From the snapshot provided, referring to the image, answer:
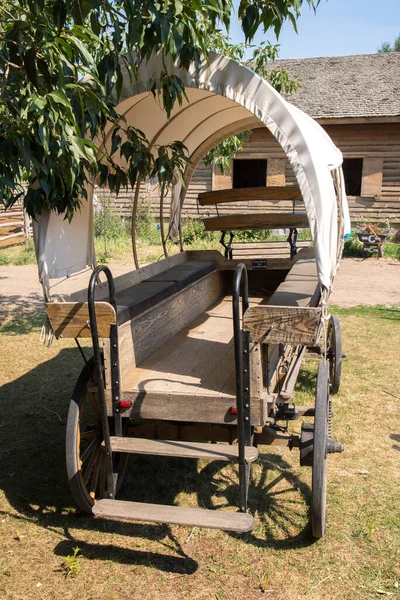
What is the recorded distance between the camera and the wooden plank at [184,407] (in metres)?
3.21

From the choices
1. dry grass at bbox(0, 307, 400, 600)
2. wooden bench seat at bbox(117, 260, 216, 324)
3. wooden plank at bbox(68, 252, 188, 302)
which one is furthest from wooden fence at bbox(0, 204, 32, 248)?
dry grass at bbox(0, 307, 400, 600)

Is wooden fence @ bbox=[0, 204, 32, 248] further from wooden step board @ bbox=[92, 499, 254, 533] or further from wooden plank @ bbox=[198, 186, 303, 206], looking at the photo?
wooden step board @ bbox=[92, 499, 254, 533]

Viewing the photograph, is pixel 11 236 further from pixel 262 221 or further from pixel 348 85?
pixel 262 221

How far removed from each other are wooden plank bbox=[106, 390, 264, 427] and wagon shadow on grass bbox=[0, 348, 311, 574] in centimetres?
82

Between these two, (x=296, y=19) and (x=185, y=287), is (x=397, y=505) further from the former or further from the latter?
(x=296, y=19)

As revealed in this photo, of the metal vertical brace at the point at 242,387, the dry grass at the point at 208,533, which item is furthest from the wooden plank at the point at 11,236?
the metal vertical brace at the point at 242,387

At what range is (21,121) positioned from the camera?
3020 mm

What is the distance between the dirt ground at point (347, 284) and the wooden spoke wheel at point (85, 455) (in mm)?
6416

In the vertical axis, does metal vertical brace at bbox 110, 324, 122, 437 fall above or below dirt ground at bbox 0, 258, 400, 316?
above

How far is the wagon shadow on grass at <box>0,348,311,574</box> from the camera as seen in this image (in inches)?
134

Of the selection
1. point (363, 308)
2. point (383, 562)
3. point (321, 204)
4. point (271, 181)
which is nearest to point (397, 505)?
point (383, 562)

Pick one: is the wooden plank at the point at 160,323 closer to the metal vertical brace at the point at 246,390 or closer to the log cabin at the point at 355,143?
the metal vertical brace at the point at 246,390

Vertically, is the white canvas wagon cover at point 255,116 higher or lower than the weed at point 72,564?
higher

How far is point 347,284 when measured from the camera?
12.0 metres
